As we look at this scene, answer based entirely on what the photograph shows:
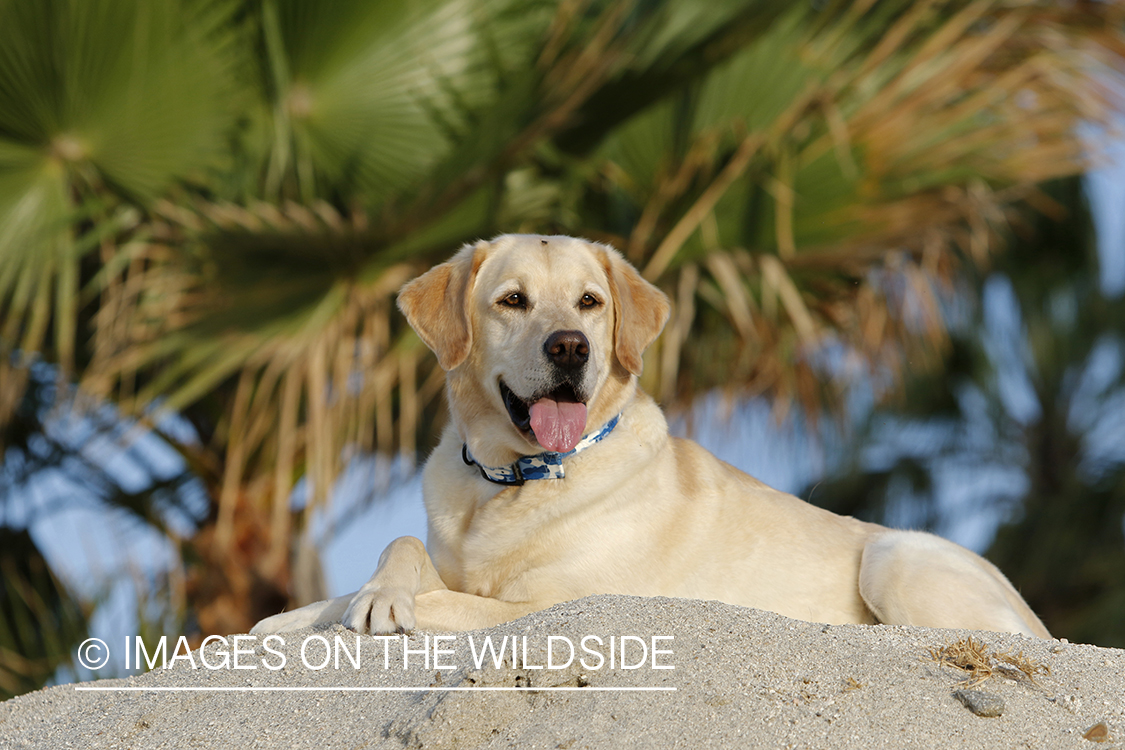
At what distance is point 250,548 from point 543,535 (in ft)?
12.3

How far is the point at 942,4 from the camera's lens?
746 cm

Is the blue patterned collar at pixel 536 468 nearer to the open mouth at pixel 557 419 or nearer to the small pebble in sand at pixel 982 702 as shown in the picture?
the open mouth at pixel 557 419

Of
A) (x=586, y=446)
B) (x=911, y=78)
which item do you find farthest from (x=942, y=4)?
(x=586, y=446)

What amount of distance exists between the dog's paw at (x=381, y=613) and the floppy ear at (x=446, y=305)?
81 centimetres

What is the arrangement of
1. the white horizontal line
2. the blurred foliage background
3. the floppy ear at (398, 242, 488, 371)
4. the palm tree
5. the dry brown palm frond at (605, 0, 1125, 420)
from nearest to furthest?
the white horizontal line → the floppy ear at (398, 242, 488, 371) → the blurred foliage background → the dry brown palm frond at (605, 0, 1125, 420) → the palm tree

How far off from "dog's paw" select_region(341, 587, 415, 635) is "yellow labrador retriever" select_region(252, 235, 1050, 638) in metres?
0.11

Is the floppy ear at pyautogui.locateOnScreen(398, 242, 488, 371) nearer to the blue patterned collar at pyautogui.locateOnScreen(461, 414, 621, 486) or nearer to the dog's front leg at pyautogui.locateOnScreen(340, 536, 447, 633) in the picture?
the blue patterned collar at pyautogui.locateOnScreen(461, 414, 621, 486)

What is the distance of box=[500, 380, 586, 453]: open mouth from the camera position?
3.36 meters

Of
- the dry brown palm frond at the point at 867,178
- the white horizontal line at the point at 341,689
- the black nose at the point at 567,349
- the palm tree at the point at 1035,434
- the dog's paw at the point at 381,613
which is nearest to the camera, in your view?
the white horizontal line at the point at 341,689

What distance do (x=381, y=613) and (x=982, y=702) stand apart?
1532 mm

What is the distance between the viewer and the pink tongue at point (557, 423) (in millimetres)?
3355

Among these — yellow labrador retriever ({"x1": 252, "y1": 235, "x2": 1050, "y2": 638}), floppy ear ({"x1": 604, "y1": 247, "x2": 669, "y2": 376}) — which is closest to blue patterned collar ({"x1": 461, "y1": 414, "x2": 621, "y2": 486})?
yellow labrador retriever ({"x1": 252, "y1": 235, "x2": 1050, "y2": 638})

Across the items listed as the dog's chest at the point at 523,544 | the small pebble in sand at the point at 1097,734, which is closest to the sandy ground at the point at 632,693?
the small pebble in sand at the point at 1097,734

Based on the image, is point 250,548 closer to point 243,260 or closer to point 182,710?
point 243,260
